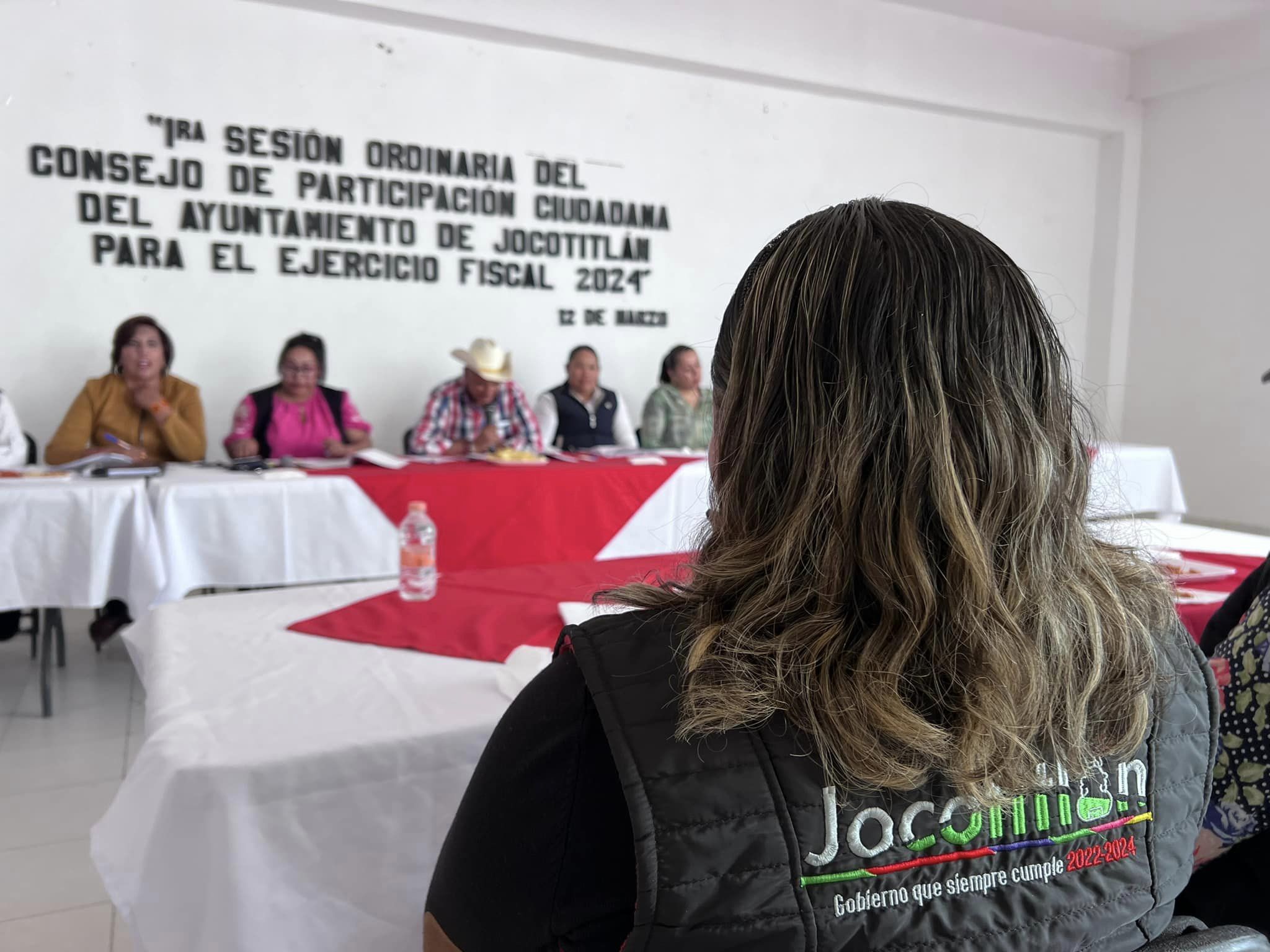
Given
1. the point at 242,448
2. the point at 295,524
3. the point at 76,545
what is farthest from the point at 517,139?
the point at 76,545

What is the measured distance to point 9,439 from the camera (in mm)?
3512

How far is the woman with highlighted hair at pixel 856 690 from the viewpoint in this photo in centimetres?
58

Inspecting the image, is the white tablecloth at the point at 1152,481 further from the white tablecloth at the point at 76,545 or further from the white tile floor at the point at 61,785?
the white tile floor at the point at 61,785

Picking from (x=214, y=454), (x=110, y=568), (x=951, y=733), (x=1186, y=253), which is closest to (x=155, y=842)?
(x=951, y=733)

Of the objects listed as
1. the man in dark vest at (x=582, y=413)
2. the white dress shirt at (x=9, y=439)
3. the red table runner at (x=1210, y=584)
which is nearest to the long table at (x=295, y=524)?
the red table runner at (x=1210, y=584)

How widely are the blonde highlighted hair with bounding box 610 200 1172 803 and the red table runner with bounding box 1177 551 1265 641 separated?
0.83 metres

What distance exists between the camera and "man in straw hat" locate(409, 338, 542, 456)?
4410 millimetres

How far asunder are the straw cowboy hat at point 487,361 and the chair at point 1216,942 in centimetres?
398

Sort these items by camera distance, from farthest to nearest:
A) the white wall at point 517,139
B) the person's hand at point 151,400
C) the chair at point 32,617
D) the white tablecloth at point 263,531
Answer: the white wall at point 517,139, the person's hand at point 151,400, the chair at point 32,617, the white tablecloth at point 263,531

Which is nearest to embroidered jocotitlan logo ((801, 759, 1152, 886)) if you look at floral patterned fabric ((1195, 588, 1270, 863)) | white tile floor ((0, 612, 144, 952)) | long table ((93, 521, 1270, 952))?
long table ((93, 521, 1270, 952))

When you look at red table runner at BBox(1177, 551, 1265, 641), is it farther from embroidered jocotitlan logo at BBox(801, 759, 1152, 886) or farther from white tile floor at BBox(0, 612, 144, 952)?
white tile floor at BBox(0, 612, 144, 952)

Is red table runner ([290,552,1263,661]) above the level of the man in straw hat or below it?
below

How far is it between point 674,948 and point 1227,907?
0.80m

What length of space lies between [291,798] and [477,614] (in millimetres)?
579
